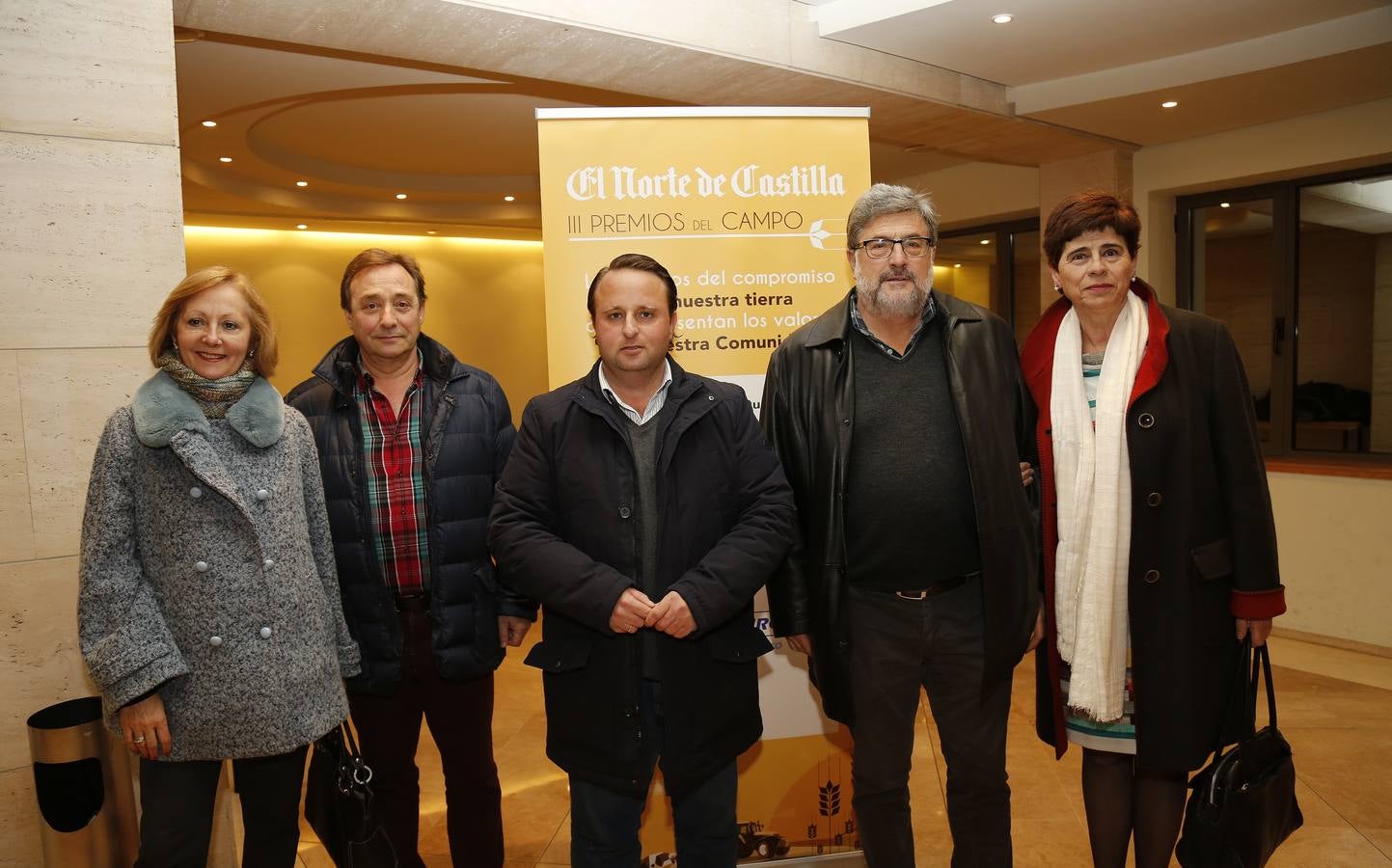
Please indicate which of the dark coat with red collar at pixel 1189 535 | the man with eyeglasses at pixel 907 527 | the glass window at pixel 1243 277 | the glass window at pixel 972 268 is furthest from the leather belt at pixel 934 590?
the glass window at pixel 972 268

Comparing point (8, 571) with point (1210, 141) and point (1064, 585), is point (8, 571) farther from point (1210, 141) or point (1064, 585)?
point (1210, 141)

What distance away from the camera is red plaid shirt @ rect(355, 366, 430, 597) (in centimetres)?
216

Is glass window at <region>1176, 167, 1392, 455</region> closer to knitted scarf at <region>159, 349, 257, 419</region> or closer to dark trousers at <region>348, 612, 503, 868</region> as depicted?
dark trousers at <region>348, 612, 503, 868</region>

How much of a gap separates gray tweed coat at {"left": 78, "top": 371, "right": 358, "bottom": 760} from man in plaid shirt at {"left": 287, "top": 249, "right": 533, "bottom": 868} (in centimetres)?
29

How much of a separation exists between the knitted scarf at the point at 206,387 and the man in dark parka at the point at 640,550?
0.57 m

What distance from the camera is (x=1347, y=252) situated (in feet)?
17.6

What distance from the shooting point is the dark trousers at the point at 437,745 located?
224 centimetres

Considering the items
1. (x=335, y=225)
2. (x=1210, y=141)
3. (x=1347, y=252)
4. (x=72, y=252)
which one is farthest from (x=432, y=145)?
(x=1347, y=252)

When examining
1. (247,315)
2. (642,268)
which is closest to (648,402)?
(642,268)

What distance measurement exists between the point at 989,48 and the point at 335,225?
643cm

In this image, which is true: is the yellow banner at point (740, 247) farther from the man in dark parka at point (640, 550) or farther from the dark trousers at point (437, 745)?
the man in dark parka at point (640, 550)

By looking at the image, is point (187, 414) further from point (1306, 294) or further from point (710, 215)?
point (1306, 294)

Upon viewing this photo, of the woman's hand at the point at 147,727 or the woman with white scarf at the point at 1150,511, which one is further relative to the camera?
the woman with white scarf at the point at 1150,511

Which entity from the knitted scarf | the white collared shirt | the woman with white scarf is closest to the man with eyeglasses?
the woman with white scarf
